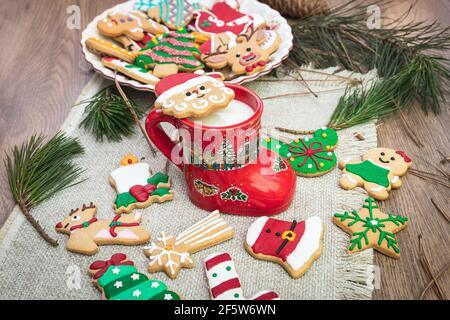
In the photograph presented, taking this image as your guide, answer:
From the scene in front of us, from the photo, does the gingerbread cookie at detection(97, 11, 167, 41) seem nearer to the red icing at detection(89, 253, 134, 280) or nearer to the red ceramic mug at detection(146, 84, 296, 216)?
the red ceramic mug at detection(146, 84, 296, 216)

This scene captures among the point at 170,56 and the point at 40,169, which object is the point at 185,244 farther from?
the point at 170,56

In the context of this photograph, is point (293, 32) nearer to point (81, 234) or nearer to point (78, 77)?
point (78, 77)

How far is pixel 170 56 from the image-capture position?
42.6 inches

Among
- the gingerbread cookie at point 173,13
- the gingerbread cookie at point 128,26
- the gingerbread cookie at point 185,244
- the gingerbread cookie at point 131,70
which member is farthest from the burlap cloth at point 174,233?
the gingerbread cookie at point 173,13

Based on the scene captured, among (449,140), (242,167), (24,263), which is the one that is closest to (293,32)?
(449,140)

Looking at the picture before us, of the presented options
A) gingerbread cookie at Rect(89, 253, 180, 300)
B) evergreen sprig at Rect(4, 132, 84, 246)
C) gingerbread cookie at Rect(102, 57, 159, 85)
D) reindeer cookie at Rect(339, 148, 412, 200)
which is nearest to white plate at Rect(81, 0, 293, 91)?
gingerbread cookie at Rect(102, 57, 159, 85)

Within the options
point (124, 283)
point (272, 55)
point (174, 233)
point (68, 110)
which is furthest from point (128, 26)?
point (124, 283)

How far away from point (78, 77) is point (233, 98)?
0.56 metres

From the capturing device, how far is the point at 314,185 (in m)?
0.91

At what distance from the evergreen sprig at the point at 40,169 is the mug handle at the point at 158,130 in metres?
0.19

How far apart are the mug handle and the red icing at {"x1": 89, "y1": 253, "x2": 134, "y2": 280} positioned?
0.19 metres

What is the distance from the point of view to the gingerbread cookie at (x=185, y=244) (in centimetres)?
76

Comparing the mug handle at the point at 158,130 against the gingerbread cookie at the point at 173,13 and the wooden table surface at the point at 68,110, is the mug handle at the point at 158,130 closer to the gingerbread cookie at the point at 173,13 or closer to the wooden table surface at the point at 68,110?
the wooden table surface at the point at 68,110
